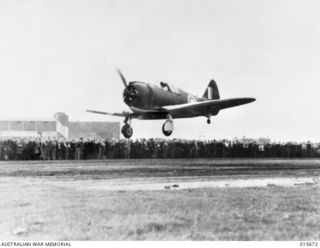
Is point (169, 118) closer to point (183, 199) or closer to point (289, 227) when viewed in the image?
point (183, 199)

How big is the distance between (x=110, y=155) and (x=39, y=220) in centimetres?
2312

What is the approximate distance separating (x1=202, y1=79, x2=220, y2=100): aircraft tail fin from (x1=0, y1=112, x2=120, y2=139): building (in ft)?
103

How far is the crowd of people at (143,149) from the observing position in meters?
28.3

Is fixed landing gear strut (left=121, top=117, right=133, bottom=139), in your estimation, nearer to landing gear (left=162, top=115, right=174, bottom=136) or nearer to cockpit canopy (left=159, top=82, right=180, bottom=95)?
landing gear (left=162, top=115, right=174, bottom=136)

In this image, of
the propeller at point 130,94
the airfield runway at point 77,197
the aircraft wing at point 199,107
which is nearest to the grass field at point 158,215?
the airfield runway at point 77,197

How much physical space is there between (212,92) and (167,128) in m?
9.11

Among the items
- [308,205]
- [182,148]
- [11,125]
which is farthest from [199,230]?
[11,125]

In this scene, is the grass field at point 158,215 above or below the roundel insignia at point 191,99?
below

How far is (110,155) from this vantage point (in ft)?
102

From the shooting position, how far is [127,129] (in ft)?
61.4

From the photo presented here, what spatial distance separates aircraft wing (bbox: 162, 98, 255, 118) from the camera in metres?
19.2

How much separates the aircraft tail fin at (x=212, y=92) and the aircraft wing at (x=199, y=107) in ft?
21.4

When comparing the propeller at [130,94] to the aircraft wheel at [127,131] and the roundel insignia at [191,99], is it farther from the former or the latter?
the roundel insignia at [191,99]

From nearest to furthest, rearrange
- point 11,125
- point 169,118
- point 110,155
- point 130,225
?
point 130,225, point 169,118, point 110,155, point 11,125
